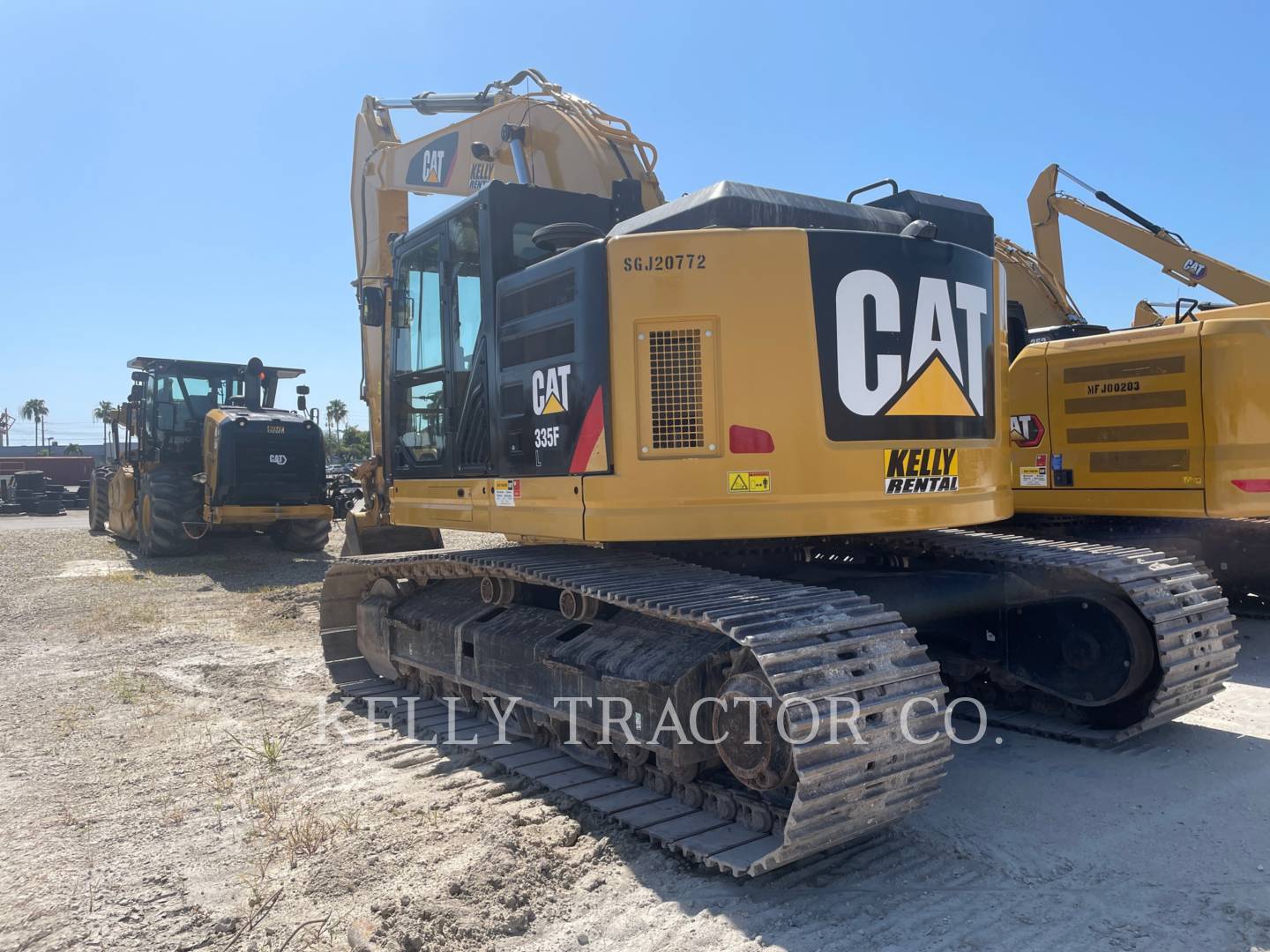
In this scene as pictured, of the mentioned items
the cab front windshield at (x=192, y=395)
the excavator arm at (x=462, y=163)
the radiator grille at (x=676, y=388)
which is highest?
the excavator arm at (x=462, y=163)

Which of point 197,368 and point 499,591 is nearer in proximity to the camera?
point 499,591

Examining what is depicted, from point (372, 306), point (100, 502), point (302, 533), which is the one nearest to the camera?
point (372, 306)

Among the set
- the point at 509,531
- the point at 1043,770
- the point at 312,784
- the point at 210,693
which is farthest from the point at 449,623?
the point at 1043,770

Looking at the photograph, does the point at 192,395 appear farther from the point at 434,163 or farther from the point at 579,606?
the point at 579,606

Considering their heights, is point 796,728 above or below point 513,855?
above

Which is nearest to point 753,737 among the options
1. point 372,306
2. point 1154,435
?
point 372,306

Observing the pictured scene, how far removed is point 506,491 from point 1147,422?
525 centimetres

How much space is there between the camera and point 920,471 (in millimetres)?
4242

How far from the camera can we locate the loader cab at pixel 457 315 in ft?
16.4

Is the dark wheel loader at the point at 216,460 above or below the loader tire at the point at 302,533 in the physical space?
above

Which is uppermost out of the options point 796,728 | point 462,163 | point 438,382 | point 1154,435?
point 462,163

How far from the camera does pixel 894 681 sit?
133 inches

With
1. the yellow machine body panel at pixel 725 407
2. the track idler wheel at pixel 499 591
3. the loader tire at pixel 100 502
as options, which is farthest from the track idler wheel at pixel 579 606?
the loader tire at pixel 100 502

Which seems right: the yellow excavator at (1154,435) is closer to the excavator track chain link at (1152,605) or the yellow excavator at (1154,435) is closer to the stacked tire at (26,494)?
the excavator track chain link at (1152,605)
